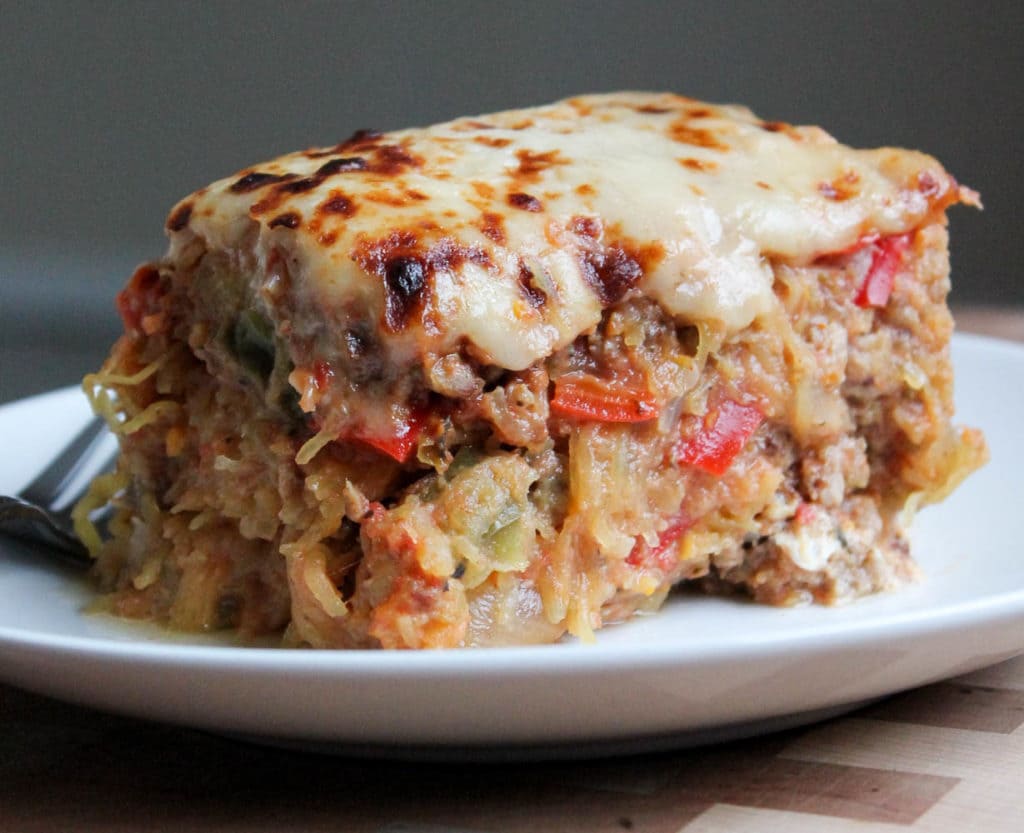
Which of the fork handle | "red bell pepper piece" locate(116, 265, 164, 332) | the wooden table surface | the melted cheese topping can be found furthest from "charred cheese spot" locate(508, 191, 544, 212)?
the fork handle

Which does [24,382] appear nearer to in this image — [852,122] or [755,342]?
[852,122]

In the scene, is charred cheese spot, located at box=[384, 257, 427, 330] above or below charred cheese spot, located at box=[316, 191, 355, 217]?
below

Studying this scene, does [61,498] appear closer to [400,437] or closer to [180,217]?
[180,217]

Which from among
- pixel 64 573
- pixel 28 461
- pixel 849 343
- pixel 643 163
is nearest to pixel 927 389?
pixel 849 343

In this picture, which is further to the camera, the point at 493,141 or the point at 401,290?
the point at 493,141

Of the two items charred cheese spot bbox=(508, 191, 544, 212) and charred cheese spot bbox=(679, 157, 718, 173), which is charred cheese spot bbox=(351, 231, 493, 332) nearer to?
charred cheese spot bbox=(508, 191, 544, 212)

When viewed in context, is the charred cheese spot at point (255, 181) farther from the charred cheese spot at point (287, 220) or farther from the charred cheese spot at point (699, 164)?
the charred cheese spot at point (699, 164)

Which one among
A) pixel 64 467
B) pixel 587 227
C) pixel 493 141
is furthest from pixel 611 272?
pixel 64 467
